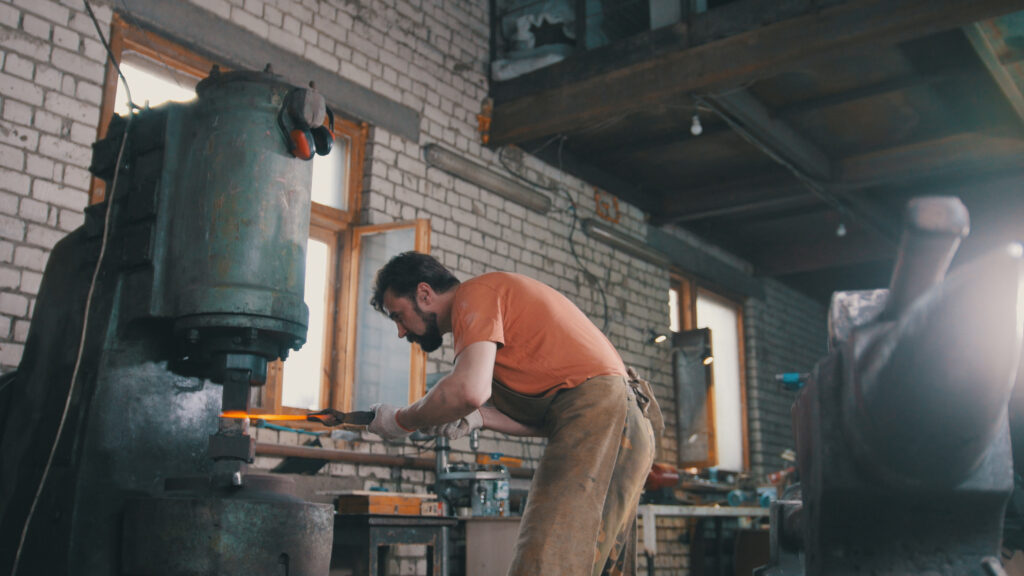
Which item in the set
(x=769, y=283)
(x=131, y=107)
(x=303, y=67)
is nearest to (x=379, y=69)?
(x=303, y=67)

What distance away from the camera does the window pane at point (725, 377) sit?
9.16 m

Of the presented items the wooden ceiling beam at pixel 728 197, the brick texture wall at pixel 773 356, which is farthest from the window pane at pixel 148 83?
the brick texture wall at pixel 773 356

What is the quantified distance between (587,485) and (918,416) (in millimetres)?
1347

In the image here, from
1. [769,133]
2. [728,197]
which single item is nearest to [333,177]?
[769,133]

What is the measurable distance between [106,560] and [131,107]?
1.20 meters

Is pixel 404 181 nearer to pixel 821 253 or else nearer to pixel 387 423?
pixel 387 423

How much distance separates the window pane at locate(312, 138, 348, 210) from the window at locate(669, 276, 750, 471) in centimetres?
413

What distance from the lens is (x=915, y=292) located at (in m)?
0.96

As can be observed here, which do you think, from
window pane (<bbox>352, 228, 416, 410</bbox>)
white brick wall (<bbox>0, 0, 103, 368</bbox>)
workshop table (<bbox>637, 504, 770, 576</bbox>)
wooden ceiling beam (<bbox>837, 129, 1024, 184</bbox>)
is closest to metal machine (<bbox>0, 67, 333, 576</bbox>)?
white brick wall (<bbox>0, 0, 103, 368</bbox>)

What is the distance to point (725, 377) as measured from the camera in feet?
30.8

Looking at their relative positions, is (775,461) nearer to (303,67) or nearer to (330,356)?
(330,356)

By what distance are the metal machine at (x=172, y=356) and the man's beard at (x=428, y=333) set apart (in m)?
0.45

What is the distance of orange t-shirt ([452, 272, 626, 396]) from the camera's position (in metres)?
2.41

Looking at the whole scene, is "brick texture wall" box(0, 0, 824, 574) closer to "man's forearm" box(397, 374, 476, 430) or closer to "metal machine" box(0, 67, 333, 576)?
"metal machine" box(0, 67, 333, 576)
